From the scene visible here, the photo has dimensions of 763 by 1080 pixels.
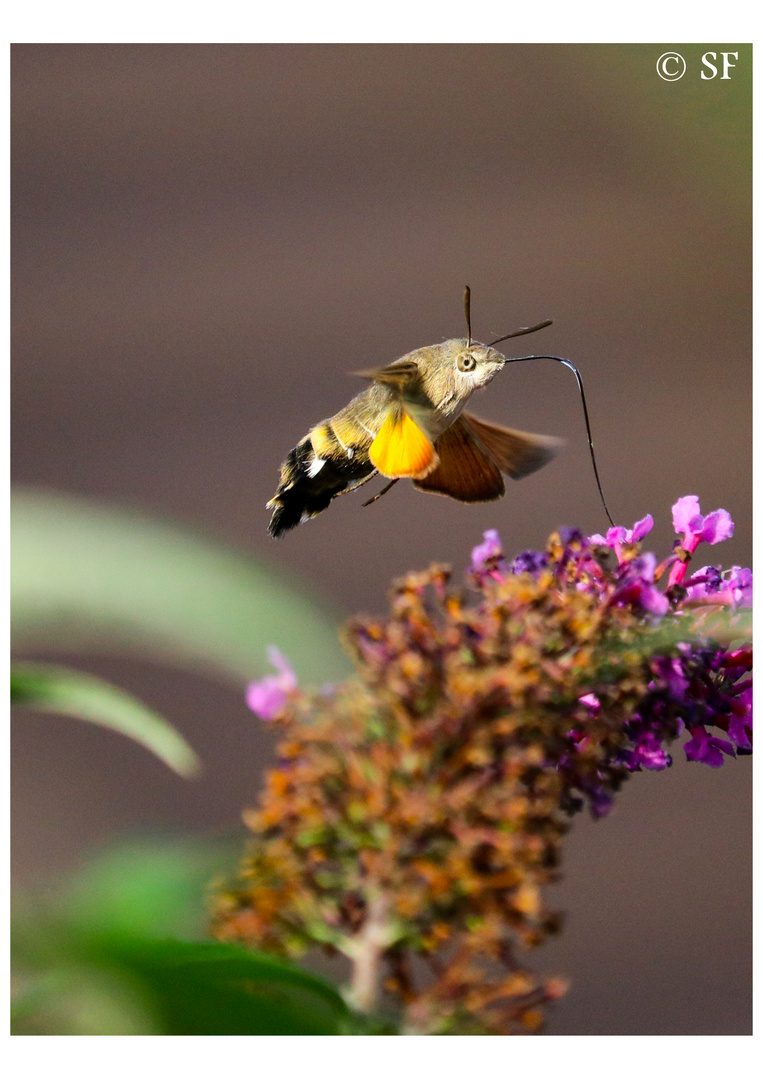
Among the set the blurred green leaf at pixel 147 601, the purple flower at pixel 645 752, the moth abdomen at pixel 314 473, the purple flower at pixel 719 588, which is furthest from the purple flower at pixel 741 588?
the moth abdomen at pixel 314 473

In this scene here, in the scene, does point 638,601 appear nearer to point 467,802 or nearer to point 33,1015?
point 467,802

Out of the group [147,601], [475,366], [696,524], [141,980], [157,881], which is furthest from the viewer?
[475,366]

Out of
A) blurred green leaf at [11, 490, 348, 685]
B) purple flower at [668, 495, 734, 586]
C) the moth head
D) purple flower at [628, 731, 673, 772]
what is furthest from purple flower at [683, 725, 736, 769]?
the moth head

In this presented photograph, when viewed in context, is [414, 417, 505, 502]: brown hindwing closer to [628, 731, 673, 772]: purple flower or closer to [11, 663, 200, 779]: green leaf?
[628, 731, 673, 772]: purple flower

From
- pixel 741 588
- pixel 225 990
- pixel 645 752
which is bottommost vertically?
pixel 225 990

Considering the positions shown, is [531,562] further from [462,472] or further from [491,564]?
[462,472]

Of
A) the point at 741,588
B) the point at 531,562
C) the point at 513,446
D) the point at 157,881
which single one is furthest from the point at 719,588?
the point at 157,881
